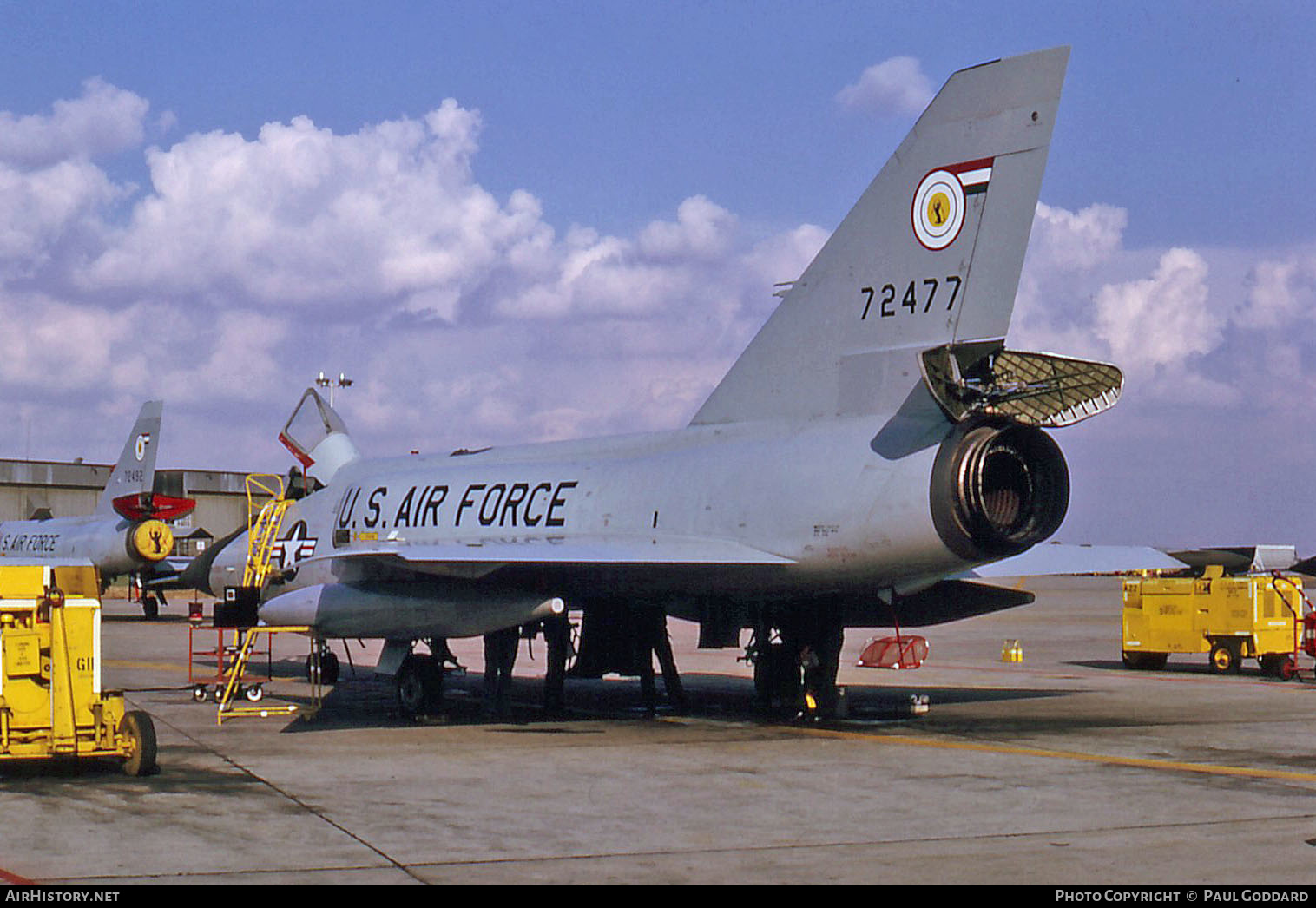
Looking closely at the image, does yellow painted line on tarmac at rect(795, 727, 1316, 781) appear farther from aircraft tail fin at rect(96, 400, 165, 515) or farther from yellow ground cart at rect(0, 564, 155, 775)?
aircraft tail fin at rect(96, 400, 165, 515)

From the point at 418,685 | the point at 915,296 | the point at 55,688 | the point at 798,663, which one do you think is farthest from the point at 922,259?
the point at 55,688

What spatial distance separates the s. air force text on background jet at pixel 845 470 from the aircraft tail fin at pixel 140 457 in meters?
25.1

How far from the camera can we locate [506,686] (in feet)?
49.4

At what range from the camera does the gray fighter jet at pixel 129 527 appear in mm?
36688

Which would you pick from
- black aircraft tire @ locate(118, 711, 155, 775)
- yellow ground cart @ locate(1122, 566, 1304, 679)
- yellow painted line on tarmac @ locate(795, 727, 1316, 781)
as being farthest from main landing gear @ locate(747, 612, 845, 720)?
yellow ground cart @ locate(1122, 566, 1304, 679)

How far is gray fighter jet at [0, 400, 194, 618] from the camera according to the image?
120ft

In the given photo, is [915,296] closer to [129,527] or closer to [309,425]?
[309,425]

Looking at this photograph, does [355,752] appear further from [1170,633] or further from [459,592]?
[1170,633]

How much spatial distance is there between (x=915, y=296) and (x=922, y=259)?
1.07 feet

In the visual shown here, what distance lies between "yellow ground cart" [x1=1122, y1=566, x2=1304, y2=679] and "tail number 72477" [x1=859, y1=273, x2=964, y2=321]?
10.6 meters

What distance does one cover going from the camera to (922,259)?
38.4ft

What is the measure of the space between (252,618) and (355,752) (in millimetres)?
4131

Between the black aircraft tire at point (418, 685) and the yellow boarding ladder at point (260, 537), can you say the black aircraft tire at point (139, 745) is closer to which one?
the black aircraft tire at point (418, 685)

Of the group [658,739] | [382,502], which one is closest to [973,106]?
[658,739]
